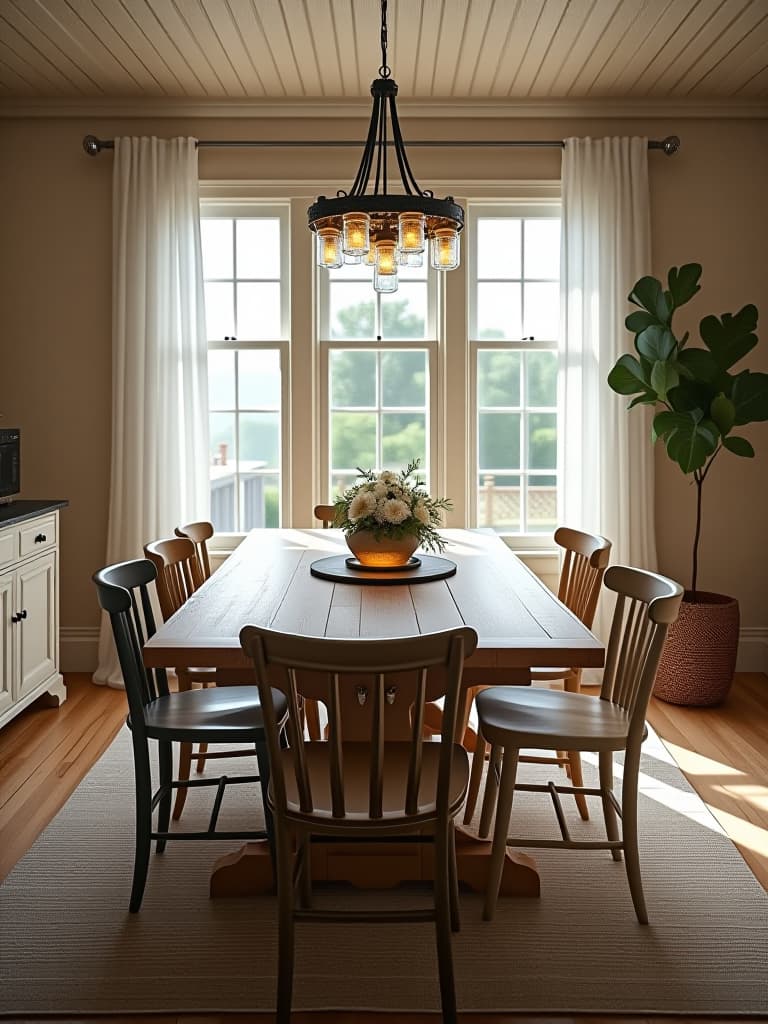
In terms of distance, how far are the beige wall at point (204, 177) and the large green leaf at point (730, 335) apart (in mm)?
631

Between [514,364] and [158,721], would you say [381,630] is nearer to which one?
[158,721]

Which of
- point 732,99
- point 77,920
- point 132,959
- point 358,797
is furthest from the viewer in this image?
point 732,99

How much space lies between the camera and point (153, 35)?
405 centimetres

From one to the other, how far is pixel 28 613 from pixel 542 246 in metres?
3.24

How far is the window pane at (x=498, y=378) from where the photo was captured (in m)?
5.11

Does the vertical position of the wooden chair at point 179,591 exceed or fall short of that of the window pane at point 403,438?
it falls short

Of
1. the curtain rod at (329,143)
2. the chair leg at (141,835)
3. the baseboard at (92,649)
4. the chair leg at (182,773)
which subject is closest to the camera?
the chair leg at (141,835)

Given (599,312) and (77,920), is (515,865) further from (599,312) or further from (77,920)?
(599,312)

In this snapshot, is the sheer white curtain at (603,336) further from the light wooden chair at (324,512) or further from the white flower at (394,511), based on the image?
the white flower at (394,511)

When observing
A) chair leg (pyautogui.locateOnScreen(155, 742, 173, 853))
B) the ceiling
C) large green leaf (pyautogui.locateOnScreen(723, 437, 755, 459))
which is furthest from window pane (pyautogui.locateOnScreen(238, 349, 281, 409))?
chair leg (pyautogui.locateOnScreen(155, 742, 173, 853))

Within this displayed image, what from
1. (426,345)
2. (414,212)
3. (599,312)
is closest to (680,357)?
(599,312)

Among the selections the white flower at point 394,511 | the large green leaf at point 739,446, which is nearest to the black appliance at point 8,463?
the white flower at point 394,511

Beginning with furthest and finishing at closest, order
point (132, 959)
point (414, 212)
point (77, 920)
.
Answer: point (414, 212), point (77, 920), point (132, 959)

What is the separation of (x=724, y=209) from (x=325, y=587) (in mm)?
3304
